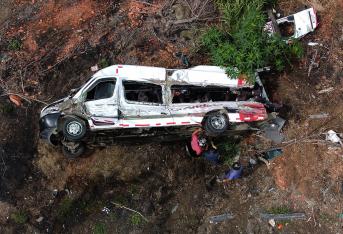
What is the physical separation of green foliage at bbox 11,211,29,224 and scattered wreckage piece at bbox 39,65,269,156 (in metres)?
A: 1.64

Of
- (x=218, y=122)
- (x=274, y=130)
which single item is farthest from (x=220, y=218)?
(x=274, y=130)

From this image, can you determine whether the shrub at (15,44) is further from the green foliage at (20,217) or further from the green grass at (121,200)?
the green grass at (121,200)

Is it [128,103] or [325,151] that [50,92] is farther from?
[325,151]

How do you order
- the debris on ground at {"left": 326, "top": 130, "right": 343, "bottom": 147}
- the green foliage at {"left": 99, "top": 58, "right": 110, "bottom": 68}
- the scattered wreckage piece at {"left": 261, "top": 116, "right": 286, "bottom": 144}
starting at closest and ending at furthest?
1. the debris on ground at {"left": 326, "top": 130, "right": 343, "bottom": 147}
2. the scattered wreckage piece at {"left": 261, "top": 116, "right": 286, "bottom": 144}
3. the green foliage at {"left": 99, "top": 58, "right": 110, "bottom": 68}

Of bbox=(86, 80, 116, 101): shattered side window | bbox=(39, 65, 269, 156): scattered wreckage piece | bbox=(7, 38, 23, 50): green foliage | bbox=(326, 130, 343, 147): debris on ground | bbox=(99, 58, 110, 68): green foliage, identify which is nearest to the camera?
bbox=(39, 65, 269, 156): scattered wreckage piece

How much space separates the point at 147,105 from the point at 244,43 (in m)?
2.46

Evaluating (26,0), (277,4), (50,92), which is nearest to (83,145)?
(50,92)

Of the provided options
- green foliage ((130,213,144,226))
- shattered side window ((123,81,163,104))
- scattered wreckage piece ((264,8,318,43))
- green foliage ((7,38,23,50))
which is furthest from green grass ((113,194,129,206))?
scattered wreckage piece ((264,8,318,43))

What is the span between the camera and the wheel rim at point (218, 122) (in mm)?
10055

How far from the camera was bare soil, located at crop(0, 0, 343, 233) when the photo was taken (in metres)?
10.5

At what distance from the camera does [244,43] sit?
10.8 m

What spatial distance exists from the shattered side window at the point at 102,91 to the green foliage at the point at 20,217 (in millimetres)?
2737

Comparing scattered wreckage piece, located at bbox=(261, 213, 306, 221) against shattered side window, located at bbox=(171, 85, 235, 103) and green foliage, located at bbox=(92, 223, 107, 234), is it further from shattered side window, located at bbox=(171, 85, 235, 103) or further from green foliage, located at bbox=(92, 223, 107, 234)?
green foliage, located at bbox=(92, 223, 107, 234)

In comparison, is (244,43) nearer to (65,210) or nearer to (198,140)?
(198,140)
